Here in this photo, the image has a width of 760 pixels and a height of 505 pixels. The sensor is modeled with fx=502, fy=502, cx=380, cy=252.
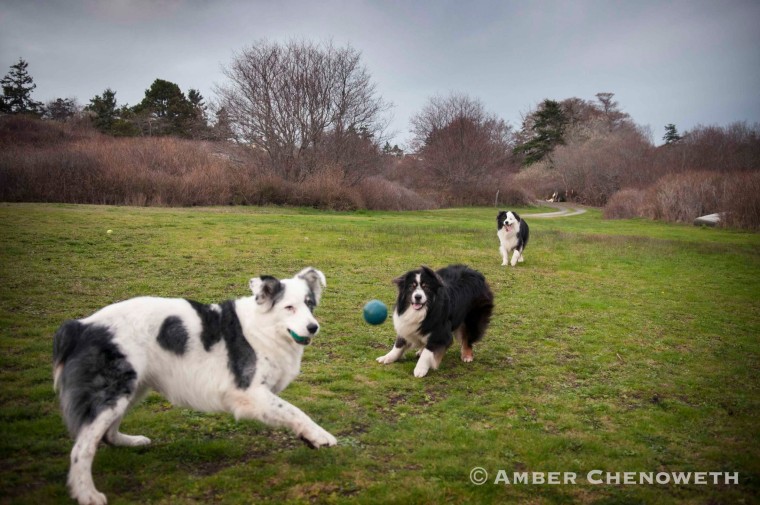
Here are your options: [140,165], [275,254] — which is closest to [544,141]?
[140,165]

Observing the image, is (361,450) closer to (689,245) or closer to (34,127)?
(689,245)

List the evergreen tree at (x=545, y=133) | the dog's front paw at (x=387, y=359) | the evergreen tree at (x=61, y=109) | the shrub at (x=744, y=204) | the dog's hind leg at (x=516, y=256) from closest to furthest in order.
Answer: the dog's front paw at (x=387, y=359), the dog's hind leg at (x=516, y=256), the shrub at (x=744, y=204), the evergreen tree at (x=61, y=109), the evergreen tree at (x=545, y=133)

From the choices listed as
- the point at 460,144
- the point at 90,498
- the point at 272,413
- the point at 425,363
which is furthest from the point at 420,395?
the point at 460,144

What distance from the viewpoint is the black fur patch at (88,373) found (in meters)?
3.89

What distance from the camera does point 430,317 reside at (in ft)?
23.7

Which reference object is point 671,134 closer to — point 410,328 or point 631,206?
point 631,206

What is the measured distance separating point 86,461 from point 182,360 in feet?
3.36

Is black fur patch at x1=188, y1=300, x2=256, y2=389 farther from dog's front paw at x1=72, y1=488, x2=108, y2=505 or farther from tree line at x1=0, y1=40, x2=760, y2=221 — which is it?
tree line at x1=0, y1=40, x2=760, y2=221

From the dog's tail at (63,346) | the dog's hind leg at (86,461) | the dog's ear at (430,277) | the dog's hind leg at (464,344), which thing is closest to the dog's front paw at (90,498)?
the dog's hind leg at (86,461)

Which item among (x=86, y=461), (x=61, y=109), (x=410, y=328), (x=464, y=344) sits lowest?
(x=464, y=344)

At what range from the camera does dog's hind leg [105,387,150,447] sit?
4.45 m

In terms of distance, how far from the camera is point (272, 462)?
178 inches

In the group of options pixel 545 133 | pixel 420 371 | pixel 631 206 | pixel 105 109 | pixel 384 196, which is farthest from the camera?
pixel 545 133

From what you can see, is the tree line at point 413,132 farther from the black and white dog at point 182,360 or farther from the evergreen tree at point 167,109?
the black and white dog at point 182,360
